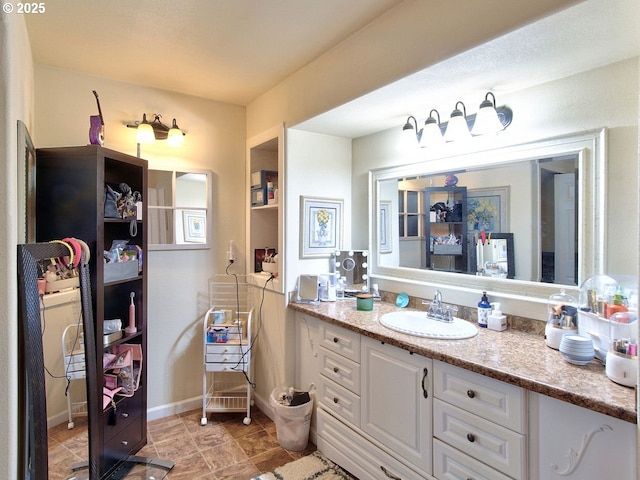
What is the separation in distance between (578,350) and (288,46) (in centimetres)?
203

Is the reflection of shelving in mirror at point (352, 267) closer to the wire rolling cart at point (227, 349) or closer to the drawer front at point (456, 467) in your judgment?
the wire rolling cart at point (227, 349)

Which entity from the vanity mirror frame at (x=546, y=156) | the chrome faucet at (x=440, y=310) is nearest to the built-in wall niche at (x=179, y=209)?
the vanity mirror frame at (x=546, y=156)

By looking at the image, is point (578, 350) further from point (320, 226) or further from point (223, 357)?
point (223, 357)

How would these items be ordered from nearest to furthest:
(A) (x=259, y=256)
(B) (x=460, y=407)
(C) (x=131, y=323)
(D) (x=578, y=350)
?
1. (D) (x=578, y=350)
2. (B) (x=460, y=407)
3. (C) (x=131, y=323)
4. (A) (x=259, y=256)

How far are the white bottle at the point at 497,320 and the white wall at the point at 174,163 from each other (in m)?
1.96

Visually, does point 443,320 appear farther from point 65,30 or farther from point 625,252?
point 65,30

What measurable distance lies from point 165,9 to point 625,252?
231 cm

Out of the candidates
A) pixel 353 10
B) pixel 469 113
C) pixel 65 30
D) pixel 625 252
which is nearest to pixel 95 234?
pixel 65 30

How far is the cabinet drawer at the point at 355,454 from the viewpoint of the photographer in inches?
69.4

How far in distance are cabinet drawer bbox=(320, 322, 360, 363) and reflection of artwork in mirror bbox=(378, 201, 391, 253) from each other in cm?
73

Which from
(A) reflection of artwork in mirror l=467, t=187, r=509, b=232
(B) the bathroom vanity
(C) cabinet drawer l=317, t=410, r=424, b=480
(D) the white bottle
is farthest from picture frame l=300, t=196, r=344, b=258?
(D) the white bottle

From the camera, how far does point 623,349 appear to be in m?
1.20

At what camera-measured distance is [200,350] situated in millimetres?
2898

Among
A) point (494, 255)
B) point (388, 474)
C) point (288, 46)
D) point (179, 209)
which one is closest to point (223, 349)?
point (179, 209)
